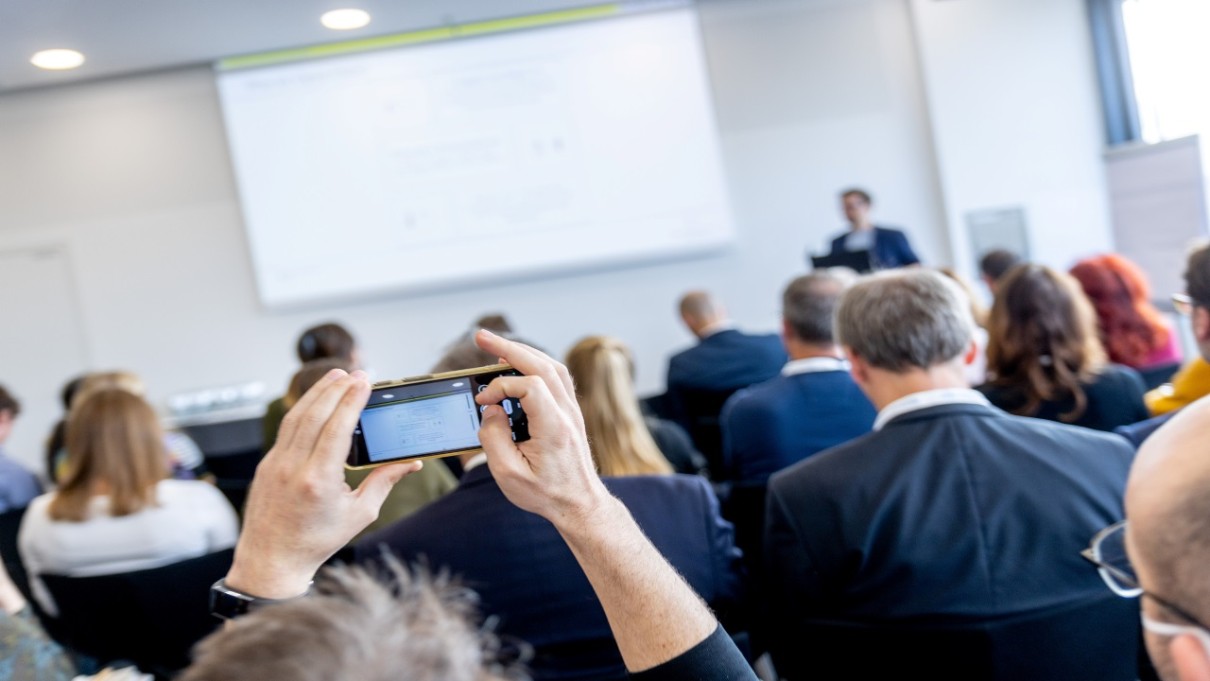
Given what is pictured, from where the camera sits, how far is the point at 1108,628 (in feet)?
5.23

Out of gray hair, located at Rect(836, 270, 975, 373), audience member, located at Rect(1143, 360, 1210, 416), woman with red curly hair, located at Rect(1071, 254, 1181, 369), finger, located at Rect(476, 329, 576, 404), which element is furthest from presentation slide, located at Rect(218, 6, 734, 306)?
finger, located at Rect(476, 329, 576, 404)

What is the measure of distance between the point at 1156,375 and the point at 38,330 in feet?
21.1

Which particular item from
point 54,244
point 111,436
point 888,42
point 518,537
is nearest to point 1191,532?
point 518,537

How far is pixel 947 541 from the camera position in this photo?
68.4 inches

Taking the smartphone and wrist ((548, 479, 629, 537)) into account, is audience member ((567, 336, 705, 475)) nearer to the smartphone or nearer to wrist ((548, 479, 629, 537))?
the smartphone

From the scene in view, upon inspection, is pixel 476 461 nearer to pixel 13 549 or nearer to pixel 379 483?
pixel 379 483

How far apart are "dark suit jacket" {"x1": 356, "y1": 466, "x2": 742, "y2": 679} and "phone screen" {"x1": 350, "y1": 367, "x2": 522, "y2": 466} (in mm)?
761

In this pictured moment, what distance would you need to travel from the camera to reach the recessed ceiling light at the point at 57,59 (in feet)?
19.9

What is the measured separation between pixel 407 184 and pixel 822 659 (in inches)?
213

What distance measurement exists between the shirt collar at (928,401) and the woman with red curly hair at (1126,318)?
189 centimetres

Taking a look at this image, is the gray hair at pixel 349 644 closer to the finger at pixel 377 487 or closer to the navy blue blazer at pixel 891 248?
the finger at pixel 377 487

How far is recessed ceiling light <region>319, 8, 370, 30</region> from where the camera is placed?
5.95m

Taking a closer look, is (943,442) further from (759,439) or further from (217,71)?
(217,71)

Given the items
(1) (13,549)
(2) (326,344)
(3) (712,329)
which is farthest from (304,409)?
(3) (712,329)
